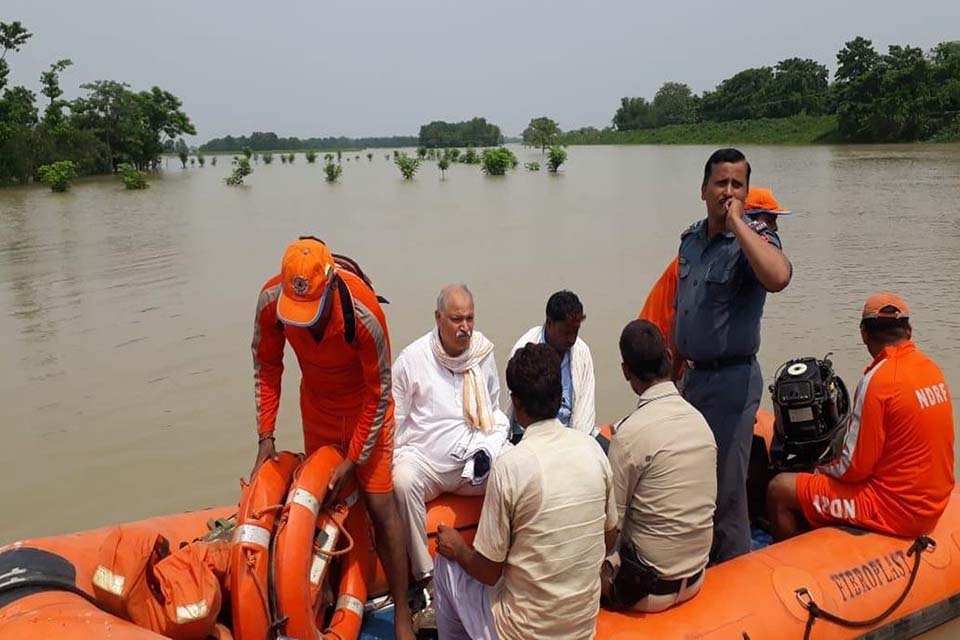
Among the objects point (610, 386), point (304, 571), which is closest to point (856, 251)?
point (610, 386)

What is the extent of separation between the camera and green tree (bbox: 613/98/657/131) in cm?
7469

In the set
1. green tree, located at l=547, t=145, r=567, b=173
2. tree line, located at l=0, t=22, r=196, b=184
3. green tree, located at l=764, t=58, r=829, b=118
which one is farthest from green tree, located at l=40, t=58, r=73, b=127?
green tree, located at l=764, t=58, r=829, b=118

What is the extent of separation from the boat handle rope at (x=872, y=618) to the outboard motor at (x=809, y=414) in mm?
479

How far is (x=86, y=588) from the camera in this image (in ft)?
7.41

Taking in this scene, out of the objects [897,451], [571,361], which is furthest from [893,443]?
[571,361]

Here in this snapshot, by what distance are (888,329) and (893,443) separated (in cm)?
43

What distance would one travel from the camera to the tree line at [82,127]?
2819 cm

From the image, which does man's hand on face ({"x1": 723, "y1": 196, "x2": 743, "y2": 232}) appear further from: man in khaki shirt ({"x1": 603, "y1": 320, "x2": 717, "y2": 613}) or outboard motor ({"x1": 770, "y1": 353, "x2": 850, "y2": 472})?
outboard motor ({"x1": 770, "y1": 353, "x2": 850, "y2": 472})

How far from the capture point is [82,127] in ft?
112

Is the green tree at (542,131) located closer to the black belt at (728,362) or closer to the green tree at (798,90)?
the green tree at (798,90)

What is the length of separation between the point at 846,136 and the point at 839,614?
43.5 m

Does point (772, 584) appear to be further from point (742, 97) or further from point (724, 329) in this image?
point (742, 97)

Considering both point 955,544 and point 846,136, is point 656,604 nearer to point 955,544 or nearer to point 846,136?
point 955,544

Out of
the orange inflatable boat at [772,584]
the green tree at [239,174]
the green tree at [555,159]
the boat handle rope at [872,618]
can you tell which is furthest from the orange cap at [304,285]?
the green tree at [239,174]
